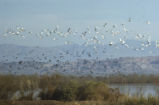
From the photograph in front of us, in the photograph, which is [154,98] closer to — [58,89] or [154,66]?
[58,89]

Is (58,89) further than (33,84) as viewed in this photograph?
No

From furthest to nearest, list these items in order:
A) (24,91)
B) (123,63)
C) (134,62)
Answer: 1. (134,62)
2. (123,63)
3. (24,91)

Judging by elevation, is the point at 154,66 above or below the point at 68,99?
below

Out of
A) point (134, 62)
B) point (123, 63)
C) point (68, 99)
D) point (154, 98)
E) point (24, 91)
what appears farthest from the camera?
point (134, 62)

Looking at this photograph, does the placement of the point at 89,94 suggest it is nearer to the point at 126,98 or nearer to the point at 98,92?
the point at 98,92

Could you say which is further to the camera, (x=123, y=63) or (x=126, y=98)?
(x=123, y=63)

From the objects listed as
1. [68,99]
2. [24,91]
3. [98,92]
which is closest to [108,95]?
[98,92]

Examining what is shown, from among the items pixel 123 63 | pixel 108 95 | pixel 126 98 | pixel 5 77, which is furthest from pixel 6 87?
pixel 123 63

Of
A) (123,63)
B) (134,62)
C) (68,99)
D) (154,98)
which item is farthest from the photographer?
(134,62)

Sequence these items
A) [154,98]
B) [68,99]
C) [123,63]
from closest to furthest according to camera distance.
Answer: [154,98]
[68,99]
[123,63]
